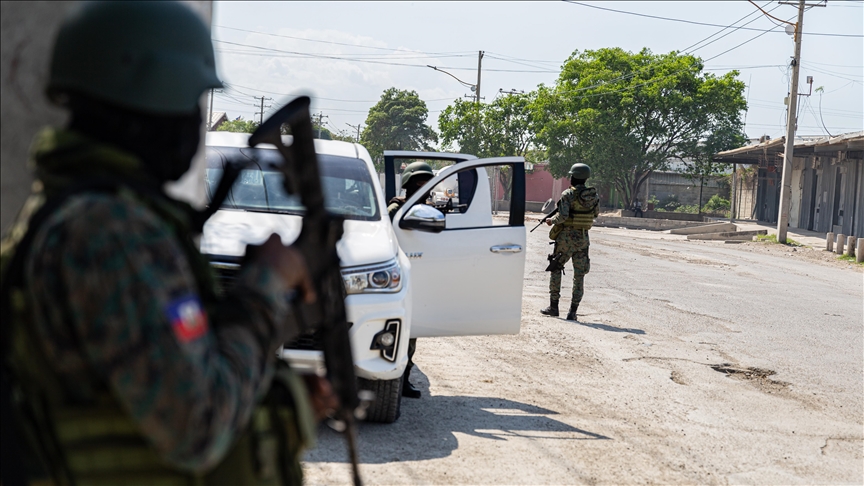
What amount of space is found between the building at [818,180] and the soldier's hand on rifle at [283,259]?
30405 mm

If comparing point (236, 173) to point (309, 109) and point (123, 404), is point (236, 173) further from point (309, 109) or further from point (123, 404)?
point (123, 404)

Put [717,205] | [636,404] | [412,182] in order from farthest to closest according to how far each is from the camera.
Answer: [717,205] → [412,182] → [636,404]

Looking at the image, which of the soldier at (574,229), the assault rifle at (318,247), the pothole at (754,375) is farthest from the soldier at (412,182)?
the assault rifle at (318,247)

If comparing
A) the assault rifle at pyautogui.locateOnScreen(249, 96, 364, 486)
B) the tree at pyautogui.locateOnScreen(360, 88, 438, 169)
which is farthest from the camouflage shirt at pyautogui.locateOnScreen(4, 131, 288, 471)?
the tree at pyautogui.locateOnScreen(360, 88, 438, 169)

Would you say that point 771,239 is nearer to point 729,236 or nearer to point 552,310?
point 729,236

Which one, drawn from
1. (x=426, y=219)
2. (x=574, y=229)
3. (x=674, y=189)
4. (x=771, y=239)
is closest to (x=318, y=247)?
(x=426, y=219)

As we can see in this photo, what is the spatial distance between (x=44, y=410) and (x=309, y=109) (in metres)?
0.73

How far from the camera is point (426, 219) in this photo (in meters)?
5.97

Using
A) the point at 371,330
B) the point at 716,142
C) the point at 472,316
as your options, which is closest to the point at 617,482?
the point at 371,330

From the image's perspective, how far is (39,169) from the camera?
1322mm

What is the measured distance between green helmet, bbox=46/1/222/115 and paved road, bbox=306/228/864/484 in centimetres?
315

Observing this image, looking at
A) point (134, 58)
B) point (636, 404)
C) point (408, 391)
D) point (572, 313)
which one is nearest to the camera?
point (134, 58)

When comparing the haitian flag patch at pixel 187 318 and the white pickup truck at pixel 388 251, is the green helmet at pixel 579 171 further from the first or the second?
the haitian flag patch at pixel 187 318

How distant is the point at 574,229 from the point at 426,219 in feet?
16.9
